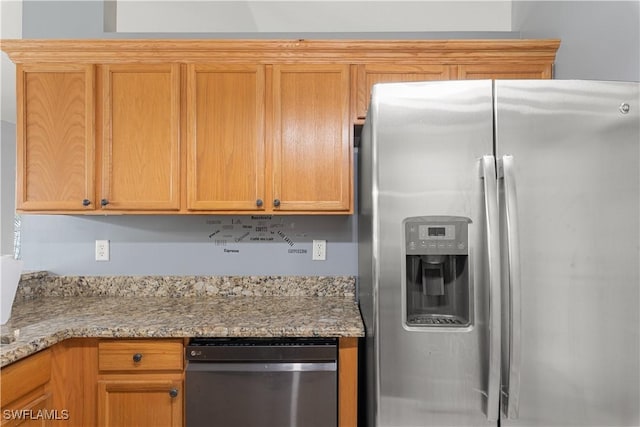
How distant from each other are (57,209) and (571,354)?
90.9 inches

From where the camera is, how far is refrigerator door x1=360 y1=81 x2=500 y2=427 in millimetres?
1170

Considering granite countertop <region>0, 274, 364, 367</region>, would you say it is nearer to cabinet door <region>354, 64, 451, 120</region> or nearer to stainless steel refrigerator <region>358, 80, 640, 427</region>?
stainless steel refrigerator <region>358, 80, 640, 427</region>

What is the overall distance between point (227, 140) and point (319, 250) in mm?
827

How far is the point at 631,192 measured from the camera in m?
1.11

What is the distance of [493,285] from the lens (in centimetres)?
112

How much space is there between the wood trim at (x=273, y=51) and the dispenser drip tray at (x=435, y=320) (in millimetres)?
1251

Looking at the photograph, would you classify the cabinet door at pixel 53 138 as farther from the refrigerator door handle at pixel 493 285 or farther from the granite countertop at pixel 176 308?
the refrigerator door handle at pixel 493 285

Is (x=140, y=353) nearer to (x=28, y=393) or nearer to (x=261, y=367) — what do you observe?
(x=28, y=393)

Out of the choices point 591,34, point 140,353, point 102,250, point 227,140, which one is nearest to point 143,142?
point 227,140

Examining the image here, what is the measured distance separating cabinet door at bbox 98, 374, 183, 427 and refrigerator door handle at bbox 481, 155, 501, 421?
120 centimetres

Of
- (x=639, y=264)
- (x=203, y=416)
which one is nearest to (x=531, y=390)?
(x=639, y=264)

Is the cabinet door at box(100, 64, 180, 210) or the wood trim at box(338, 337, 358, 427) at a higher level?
the cabinet door at box(100, 64, 180, 210)

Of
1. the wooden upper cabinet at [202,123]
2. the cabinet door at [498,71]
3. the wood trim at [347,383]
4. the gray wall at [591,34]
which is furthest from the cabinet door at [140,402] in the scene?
the gray wall at [591,34]

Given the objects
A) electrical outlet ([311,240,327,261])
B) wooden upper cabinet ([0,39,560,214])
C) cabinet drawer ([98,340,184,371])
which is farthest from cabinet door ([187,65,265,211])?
cabinet drawer ([98,340,184,371])
